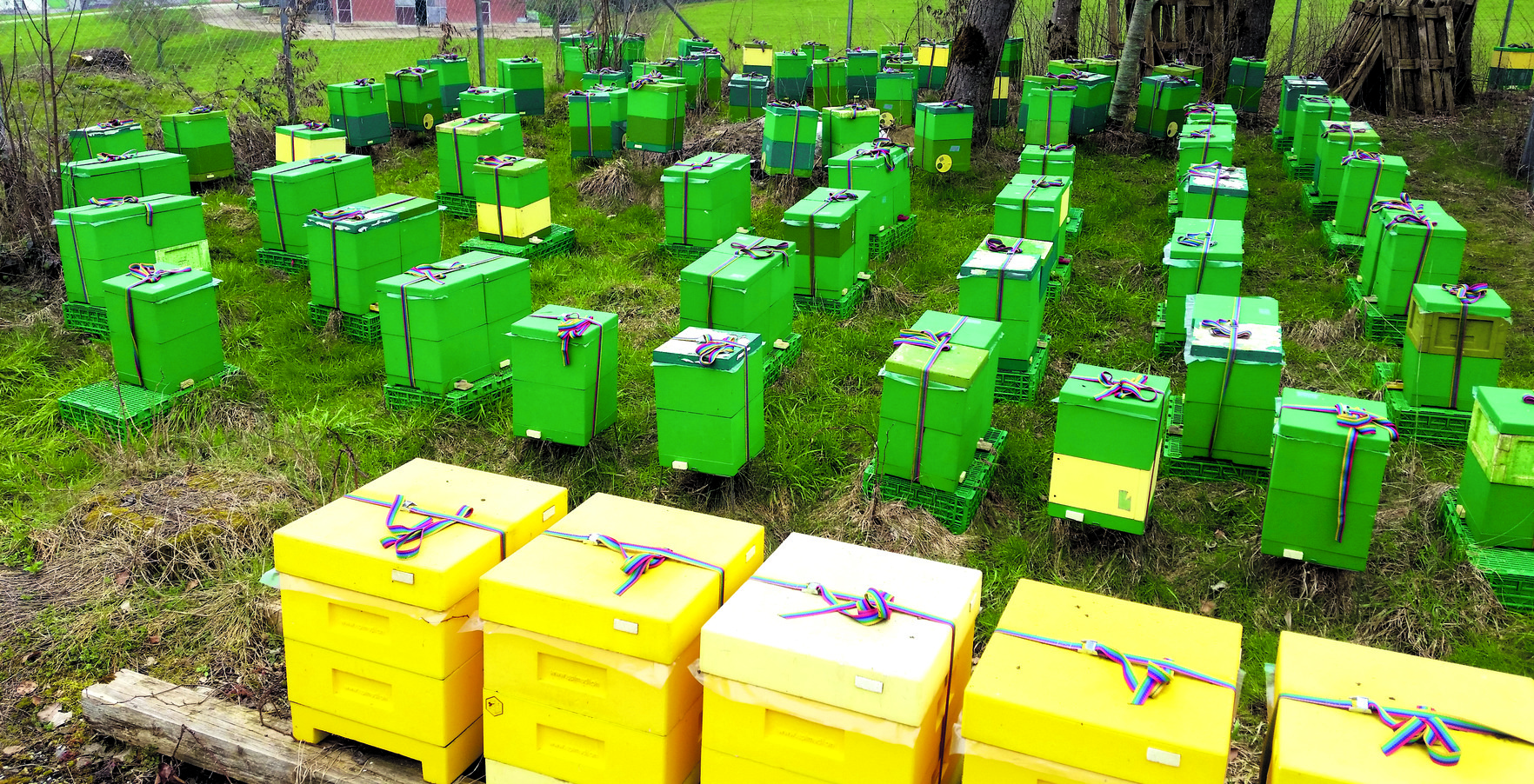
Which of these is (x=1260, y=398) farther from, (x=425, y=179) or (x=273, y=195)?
(x=425, y=179)

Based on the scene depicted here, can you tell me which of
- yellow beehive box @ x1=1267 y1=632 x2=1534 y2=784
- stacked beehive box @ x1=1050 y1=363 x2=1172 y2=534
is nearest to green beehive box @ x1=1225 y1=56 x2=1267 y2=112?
stacked beehive box @ x1=1050 y1=363 x2=1172 y2=534

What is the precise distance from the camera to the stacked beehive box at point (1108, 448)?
18.7 feet

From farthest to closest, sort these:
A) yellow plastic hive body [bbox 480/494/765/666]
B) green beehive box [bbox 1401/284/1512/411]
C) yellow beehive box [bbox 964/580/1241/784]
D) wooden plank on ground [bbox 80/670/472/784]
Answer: green beehive box [bbox 1401/284/1512/411], wooden plank on ground [bbox 80/670/472/784], yellow plastic hive body [bbox 480/494/765/666], yellow beehive box [bbox 964/580/1241/784]

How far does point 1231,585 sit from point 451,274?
201 inches

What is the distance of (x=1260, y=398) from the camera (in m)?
6.27

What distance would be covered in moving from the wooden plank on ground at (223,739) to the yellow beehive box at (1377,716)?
2933 mm

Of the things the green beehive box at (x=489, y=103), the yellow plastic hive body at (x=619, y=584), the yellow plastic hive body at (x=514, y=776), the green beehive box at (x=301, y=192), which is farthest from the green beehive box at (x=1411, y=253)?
the green beehive box at (x=489, y=103)

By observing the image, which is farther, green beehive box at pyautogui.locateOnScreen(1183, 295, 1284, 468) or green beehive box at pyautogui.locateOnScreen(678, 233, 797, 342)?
green beehive box at pyautogui.locateOnScreen(678, 233, 797, 342)

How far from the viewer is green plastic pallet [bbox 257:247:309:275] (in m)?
9.69

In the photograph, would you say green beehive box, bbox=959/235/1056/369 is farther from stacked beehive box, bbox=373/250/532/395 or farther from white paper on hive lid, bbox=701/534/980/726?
white paper on hive lid, bbox=701/534/980/726

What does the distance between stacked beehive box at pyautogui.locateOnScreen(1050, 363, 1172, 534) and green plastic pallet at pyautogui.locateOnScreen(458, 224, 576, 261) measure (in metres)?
5.46

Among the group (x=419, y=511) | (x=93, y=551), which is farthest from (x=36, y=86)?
(x=419, y=511)

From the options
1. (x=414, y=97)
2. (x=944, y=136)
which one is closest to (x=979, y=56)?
(x=944, y=136)

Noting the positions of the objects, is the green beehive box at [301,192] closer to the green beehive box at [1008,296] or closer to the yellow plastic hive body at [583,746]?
the green beehive box at [1008,296]
